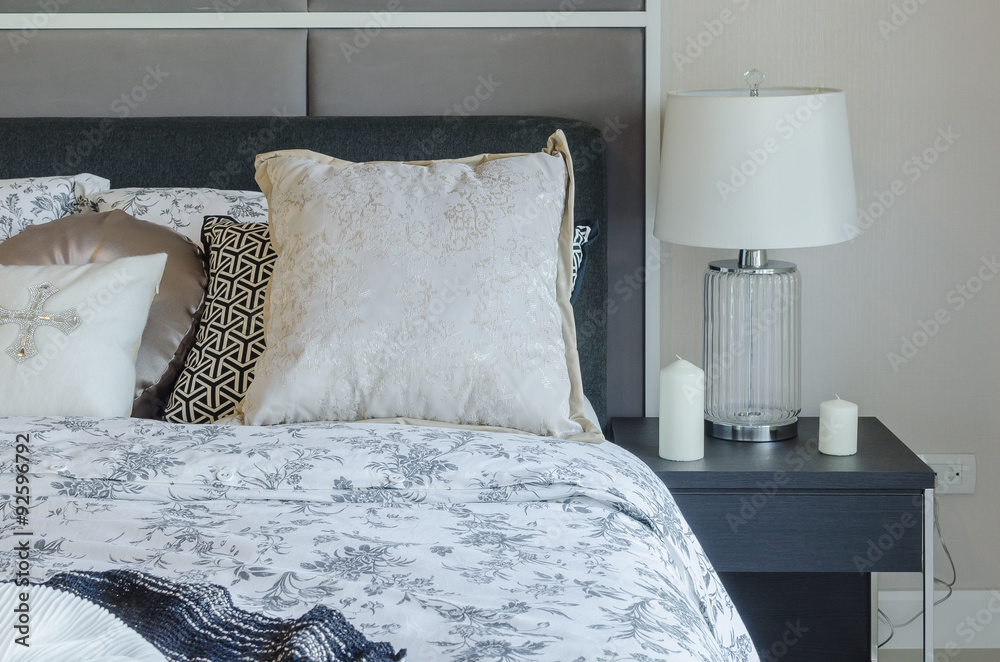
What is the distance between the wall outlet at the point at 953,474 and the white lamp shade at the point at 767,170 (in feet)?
2.28

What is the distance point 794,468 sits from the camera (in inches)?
66.1

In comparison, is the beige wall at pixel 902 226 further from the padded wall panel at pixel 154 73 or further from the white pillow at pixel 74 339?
the white pillow at pixel 74 339

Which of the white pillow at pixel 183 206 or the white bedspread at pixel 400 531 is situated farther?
the white pillow at pixel 183 206

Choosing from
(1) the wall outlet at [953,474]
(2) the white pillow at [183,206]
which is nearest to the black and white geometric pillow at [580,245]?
(2) the white pillow at [183,206]

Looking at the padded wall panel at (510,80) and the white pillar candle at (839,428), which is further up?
the padded wall panel at (510,80)

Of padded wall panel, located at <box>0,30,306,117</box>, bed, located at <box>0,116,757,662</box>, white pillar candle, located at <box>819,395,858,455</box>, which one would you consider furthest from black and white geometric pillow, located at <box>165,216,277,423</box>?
white pillar candle, located at <box>819,395,858,455</box>

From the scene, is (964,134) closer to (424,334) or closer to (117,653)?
(424,334)

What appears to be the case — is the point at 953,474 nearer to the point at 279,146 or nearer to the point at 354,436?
the point at 354,436

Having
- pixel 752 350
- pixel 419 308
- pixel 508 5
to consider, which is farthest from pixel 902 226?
pixel 419 308

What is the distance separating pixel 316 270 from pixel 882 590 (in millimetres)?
1567

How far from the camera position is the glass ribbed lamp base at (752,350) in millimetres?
1828

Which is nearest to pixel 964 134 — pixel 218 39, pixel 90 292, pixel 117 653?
pixel 218 39

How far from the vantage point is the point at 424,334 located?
1397mm

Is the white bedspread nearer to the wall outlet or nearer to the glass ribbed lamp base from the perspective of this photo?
Answer: the glass ribbed lamp base
